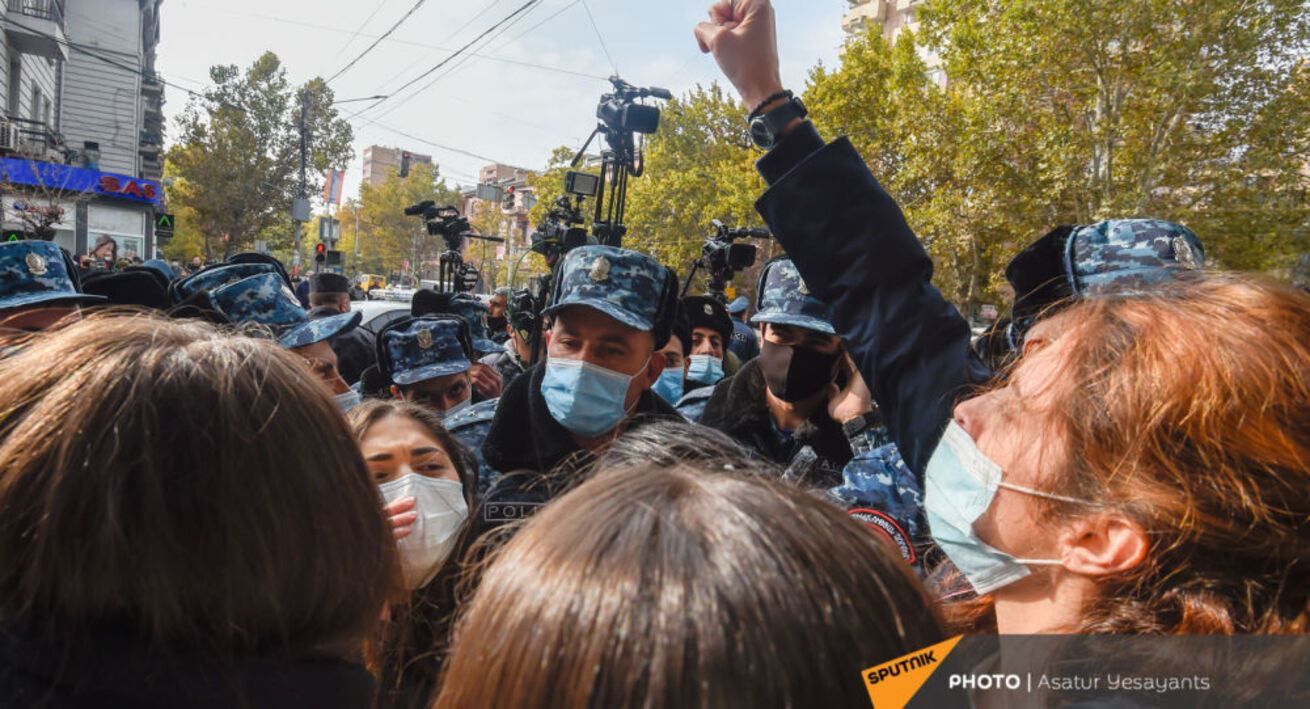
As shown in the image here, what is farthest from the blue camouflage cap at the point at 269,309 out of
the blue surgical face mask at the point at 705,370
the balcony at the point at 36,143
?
the balcony at the point at 36,143

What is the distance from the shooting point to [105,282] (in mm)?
3869

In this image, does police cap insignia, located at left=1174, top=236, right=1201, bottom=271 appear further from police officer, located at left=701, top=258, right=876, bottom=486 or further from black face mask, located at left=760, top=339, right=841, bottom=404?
black face mask, located at left=760, top=339, right=841, bottom=404

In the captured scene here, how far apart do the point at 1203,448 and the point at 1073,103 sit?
56.7 ft

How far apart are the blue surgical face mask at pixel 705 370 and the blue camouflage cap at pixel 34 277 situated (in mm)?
3141

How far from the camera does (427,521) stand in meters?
2.04

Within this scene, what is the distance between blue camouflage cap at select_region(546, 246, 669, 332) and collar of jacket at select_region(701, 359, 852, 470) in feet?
1.40

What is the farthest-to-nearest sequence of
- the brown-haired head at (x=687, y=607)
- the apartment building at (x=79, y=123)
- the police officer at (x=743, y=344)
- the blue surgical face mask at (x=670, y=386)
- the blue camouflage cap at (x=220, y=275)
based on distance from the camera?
the apartment building at (x=79, y=123) → the police officer at (x=743, y=344) → the blue surgical face mask at (x=670, y=386) → the blue camouflage cap at (x=220, y=275) → the brown-haired head at (x=687, y=607)

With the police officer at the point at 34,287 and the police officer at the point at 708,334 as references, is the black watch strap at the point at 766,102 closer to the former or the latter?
the police officer at the point at 34,287

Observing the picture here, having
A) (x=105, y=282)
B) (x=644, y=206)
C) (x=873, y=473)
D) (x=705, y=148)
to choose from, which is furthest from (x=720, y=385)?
(x=705, y=148)

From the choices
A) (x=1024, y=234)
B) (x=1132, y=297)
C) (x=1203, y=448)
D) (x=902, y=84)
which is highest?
(x=902, y=84)

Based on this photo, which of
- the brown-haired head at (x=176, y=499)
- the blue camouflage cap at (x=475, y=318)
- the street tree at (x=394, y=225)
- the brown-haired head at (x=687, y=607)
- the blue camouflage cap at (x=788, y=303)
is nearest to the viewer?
the brown-haired head at (x=687, y=607)

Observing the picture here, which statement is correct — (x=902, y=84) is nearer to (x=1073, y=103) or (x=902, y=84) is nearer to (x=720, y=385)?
(x=1073, y=103)

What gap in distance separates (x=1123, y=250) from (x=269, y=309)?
325 centimetres

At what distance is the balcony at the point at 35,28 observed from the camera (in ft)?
63.4
